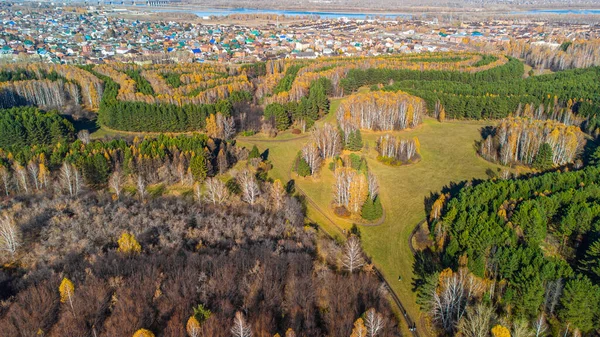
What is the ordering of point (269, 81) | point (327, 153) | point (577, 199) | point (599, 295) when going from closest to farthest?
point (599, 295)
point (577, 199)
point (327, 153)
point (269, 81)

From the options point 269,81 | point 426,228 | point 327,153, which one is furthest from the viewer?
point 269,81

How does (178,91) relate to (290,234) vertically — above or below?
above

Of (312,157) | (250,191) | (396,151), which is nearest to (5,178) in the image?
(250,191)

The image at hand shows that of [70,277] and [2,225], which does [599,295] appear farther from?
[2,225]

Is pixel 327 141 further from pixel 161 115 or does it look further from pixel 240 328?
pixel 240 328

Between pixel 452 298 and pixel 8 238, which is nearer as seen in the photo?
pixel 452 298

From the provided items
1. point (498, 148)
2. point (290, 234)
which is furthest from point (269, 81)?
point (290, 234)

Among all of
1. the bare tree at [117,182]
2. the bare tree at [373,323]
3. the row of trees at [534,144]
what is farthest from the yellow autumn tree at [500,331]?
the bare tree at [117,182]

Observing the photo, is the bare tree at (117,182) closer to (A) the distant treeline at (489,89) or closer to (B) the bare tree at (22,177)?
(B) the bare tree at (22,177)
